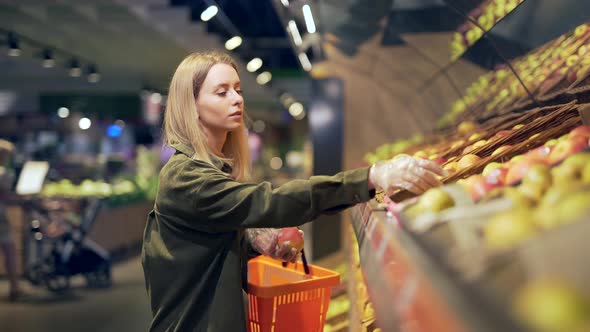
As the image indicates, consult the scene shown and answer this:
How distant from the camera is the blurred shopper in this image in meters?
7.22

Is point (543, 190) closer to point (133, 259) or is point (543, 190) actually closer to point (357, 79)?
point (357, 79)

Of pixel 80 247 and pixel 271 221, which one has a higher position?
pixel 80 247

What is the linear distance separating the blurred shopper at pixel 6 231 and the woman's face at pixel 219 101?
18.0 feet

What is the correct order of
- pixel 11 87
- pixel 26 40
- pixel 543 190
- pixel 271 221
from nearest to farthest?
pixel 543 190, pixel 271 221, pixel 26 40, pixel 11 87

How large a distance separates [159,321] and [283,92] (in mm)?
17288

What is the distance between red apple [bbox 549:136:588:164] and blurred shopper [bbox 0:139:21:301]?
249 inches

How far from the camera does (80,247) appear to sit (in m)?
8.01

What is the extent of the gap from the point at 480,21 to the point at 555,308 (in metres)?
3.12

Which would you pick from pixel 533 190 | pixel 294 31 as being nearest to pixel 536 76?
pixel 533 190

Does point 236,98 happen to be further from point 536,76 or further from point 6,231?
point 6,231

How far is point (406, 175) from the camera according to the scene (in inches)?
69.6

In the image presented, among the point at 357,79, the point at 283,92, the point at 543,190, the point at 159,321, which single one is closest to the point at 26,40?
the point at 357,79

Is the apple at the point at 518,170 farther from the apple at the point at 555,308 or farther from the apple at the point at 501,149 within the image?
the apple at the point at 555,308

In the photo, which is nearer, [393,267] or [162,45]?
[393,267]
